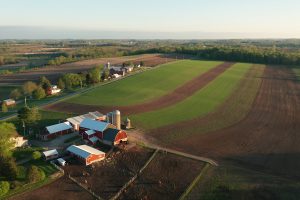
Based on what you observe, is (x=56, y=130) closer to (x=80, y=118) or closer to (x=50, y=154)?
(x=80, y=118)

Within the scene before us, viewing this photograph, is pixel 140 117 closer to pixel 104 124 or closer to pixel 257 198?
pixel 104 124

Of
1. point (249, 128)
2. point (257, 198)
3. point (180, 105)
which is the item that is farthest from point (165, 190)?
point (180, 105)

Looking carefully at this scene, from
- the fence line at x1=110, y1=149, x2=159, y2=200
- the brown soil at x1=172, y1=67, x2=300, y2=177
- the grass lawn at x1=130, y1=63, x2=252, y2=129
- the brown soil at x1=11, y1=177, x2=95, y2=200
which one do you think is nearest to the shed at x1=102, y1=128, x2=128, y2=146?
the fence line at x1=110, y1=149, x2=159, y2=200

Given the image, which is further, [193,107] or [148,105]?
[148,105]

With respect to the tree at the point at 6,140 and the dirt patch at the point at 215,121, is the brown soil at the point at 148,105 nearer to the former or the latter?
the dirt patch at the point at 215,121

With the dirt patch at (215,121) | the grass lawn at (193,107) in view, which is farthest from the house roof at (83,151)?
the grass lawn at (193,107)

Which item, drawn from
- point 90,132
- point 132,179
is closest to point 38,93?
point 90,132

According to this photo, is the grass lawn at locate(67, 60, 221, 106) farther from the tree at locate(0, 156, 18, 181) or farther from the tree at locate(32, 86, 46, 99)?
the tree at locate(0, 156, 18, 181)
